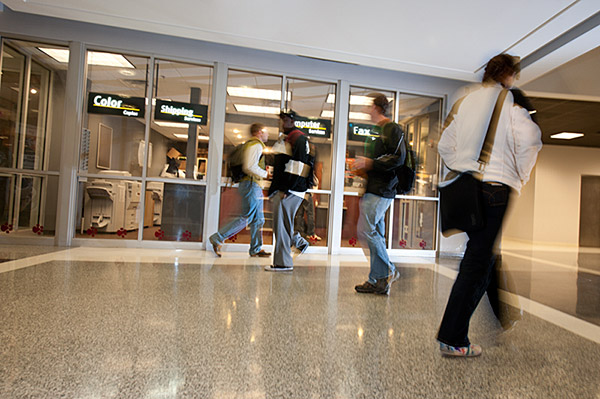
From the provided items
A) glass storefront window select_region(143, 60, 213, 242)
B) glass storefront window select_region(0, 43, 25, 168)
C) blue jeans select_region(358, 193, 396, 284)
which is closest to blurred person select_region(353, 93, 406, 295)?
blue jeans select_region(358, 193, 396, 284)

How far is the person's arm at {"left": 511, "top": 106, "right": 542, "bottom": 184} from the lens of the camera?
1.86m

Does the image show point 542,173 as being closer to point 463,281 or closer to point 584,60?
point 584,60

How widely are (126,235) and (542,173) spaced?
467 inches

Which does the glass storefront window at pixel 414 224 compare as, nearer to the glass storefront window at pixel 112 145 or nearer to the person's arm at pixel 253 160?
the person's arm at pixel 253 160

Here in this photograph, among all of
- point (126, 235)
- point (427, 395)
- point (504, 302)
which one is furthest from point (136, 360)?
point (126, 235)

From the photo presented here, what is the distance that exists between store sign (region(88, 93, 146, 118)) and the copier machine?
3.05ft

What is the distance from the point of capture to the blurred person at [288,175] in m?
3.82

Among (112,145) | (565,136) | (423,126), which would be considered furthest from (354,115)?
(565,136)

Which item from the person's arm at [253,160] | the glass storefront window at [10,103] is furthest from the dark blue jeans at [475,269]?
the glass storefront window at [10,103]

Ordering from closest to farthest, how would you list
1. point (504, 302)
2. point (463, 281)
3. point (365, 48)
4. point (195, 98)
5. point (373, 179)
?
point (463, 281) → point (504, 302) → point (373, 179) → point (365, 48) → point (195, 98)

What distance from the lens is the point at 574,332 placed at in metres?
2.42

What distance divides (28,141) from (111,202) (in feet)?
5.06

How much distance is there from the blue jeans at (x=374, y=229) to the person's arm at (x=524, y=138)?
1.33 meters

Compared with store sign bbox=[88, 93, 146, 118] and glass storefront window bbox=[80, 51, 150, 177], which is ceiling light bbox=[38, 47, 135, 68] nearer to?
glass storefront window bbox=[80, 51, 150, 177]
